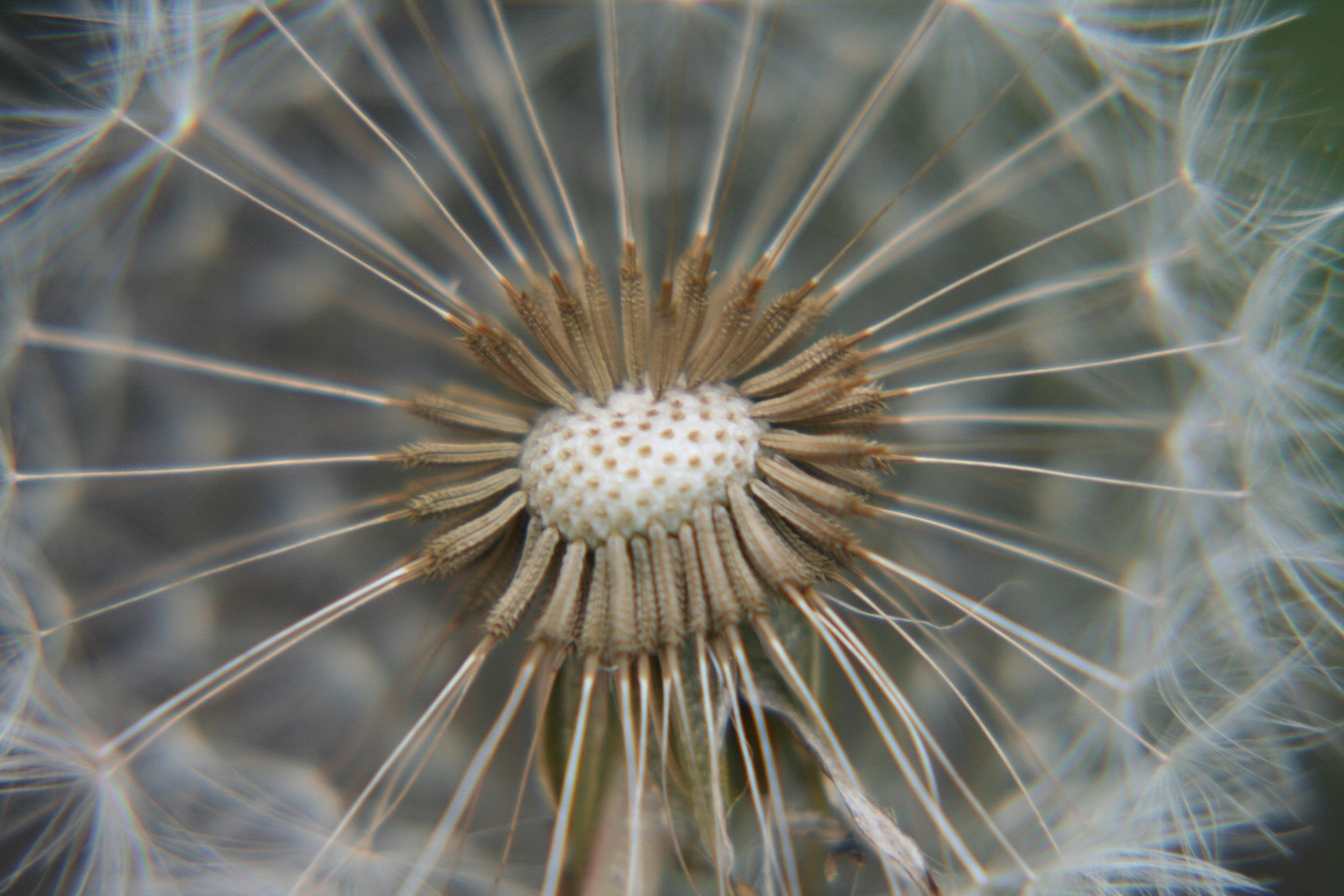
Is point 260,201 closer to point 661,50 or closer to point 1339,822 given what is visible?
point 661,50

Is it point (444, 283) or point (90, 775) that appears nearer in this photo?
point (90, 775)

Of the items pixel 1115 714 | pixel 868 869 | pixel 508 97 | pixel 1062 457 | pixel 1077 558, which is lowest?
pixel 868 869

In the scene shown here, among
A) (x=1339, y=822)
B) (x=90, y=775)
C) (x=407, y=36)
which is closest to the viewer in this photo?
(x=90, y=775)

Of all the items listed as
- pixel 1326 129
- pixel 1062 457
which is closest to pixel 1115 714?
pixel 1062 457

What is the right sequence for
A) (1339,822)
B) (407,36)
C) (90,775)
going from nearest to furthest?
(90,775)
(407,36)
(1339,822)

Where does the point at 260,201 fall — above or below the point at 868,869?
above
